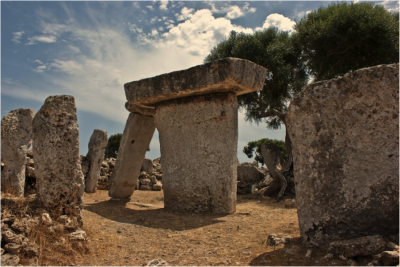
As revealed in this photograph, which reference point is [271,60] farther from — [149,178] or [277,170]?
[149,178]

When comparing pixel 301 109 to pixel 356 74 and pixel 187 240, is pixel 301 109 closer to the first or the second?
pixel 356 74

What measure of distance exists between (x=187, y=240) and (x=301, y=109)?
216 cm

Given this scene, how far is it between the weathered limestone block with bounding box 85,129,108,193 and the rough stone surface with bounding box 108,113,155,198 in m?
1.84

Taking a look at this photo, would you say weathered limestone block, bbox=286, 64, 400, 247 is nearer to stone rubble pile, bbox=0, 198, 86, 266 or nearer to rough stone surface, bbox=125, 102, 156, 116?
stone rubble pile, bbox=0, 198, 86, 266

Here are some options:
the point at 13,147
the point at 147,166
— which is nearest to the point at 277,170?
the point at 147,166

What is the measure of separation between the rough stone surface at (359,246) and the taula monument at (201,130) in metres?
2.89

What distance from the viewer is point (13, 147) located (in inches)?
249

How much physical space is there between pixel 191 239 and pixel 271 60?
9.16m

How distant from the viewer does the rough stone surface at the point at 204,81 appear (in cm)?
536

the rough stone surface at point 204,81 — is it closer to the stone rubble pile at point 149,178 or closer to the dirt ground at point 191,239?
the dirt ground at point 191,239

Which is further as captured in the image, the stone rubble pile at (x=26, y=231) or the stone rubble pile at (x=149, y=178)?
the stone rubble pile at (x=149, y=178)

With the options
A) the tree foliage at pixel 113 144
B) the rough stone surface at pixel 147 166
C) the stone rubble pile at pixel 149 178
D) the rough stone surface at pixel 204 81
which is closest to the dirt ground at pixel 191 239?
the rough stone surface at pixel 204 81

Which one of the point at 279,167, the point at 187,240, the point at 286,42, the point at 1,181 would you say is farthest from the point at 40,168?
the point at 286,42

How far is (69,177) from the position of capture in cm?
397
